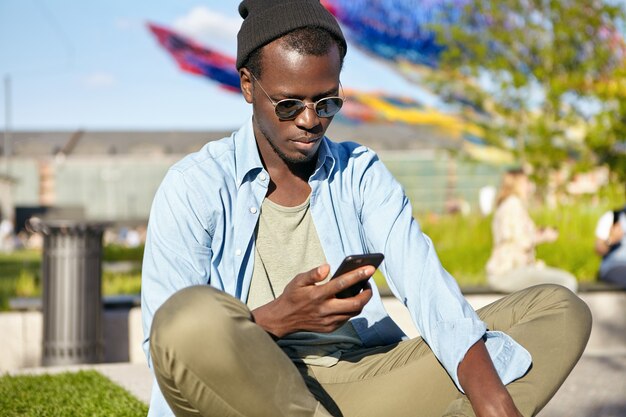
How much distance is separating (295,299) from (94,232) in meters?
4.55

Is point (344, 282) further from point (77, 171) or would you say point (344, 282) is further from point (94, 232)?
point (77, 171)

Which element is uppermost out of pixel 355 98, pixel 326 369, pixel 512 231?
pixel 355 98

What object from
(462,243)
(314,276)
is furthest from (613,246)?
(314,276)

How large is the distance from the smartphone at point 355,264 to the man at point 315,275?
21 millimetres

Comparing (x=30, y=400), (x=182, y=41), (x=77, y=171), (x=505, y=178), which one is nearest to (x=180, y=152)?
(x=77, y=171)

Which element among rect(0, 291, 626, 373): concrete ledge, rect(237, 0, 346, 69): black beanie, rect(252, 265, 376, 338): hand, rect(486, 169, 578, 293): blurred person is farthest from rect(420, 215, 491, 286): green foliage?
rect(252, 265, 376, 338): hand

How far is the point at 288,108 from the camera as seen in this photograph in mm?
2506

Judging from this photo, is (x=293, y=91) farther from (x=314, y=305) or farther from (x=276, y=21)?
(x=314, y=305)

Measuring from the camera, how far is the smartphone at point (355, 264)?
82.2 inches

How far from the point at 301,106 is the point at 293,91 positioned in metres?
0.04

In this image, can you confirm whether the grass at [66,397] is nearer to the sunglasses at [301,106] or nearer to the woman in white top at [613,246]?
the sunglasses at [301,106]

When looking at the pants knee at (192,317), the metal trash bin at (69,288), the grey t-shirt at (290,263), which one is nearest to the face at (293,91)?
the grey t-shirt at (290,263)

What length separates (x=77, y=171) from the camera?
1613 inches

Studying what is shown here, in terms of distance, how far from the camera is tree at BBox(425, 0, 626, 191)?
49.3 feet
